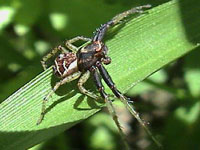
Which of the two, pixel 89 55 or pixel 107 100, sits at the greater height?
pixel 89 55

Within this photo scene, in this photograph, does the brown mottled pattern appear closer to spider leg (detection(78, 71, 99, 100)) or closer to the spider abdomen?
the spider abdomen

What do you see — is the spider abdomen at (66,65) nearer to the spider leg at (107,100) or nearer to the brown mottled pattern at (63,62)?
the brown mottled pattern at (63,62)

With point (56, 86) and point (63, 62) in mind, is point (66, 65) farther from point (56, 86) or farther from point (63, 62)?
point (56, 86)

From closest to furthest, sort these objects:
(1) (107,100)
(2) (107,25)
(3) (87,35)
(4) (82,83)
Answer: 1. (1) (107,100)
2. (4) (82,83)
3. (2) (107,25)
4. (3) (87,35)

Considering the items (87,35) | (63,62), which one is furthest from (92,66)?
(87,35)

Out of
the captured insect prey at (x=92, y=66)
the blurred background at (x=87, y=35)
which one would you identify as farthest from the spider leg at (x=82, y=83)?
the blurred background at (x=87, y=35)

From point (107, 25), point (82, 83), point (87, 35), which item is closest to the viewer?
point (82, 83)


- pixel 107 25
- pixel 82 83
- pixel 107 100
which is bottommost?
pixel 107 100
